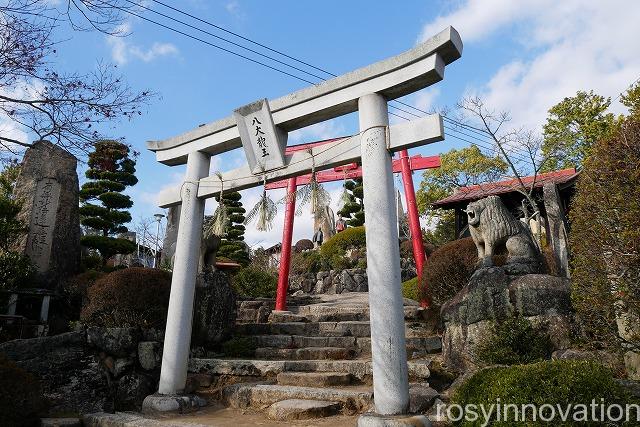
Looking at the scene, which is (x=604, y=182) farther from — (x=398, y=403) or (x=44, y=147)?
(x=44, y=147)

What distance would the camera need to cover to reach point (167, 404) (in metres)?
5.29

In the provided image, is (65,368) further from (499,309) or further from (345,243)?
(345,243)

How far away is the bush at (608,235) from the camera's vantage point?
4.23m

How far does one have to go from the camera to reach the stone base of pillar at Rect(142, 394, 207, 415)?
5250 millimetres

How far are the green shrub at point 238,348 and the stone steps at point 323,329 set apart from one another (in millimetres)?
692

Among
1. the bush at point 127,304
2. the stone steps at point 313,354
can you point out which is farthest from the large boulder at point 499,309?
the bush at point 127,304

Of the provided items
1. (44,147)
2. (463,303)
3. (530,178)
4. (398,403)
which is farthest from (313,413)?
(530,178)

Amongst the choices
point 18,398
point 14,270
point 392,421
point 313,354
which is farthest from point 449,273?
point 14,270

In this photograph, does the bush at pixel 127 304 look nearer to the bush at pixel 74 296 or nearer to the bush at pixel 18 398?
the bush at pixel 18 398

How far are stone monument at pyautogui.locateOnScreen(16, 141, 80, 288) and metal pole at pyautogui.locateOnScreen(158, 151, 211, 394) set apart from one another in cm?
681

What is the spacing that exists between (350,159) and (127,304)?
4.44 metres

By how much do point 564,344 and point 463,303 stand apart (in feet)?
4.13

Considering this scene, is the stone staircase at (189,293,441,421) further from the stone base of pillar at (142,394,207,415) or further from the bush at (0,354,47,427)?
the bush at (0,354,47,427)

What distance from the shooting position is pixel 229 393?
579 cm
